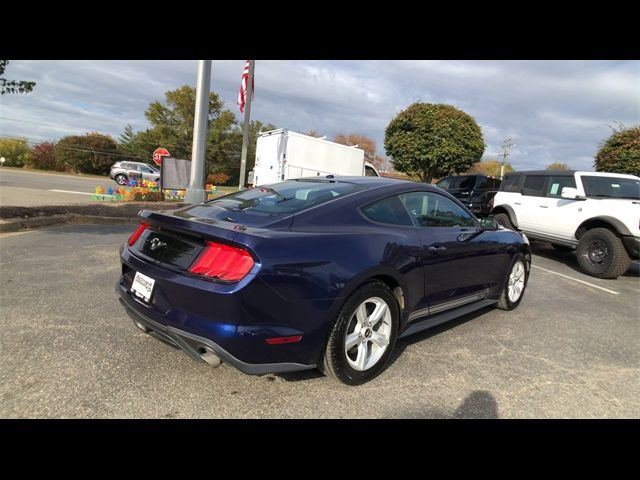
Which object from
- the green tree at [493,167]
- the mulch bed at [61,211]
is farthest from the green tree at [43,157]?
the green tree at [493,167]

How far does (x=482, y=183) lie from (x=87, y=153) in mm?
32607

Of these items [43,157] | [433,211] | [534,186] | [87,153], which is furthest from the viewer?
[87,153]

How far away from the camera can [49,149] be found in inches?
1337

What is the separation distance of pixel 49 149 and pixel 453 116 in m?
32.0

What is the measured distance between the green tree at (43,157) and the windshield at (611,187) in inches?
1488

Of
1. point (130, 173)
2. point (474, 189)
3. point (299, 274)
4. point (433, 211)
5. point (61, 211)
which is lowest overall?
point (61, 211)

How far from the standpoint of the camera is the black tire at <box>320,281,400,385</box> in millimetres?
2670

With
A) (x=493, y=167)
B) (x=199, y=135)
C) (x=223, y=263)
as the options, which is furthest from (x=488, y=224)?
(x=493, y=167)

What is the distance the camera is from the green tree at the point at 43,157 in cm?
3356

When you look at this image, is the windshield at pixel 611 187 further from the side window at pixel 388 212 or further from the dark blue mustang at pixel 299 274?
the side window at pixel 388 212

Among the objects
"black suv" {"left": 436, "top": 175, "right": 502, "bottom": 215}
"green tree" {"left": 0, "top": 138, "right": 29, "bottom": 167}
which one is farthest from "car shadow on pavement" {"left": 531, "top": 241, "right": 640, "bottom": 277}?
"green tree" {"left": 0, "top": 138, "right": 29, "bottom": 167}

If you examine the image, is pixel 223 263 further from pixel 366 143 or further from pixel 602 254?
pixel 366 143

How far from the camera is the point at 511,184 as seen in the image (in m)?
9.93
